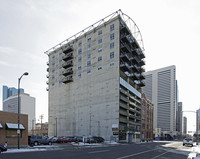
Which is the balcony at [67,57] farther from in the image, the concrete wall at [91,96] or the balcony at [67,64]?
the balcony at [67,64]

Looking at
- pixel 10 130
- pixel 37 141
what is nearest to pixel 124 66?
pixel 37 141

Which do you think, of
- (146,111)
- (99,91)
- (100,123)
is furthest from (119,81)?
(146,111)

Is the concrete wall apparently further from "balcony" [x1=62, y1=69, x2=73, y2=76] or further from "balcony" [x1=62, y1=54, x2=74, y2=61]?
"balcony" [x1=62, y1=69, x2=73, y2=76]

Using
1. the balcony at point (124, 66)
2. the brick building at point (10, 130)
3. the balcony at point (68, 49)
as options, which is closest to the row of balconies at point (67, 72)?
the balcony at point (68, 49)

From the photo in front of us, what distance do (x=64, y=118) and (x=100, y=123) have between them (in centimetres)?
2549

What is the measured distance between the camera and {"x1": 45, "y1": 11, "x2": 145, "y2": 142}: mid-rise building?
73.9 metres

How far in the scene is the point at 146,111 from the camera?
106875mm

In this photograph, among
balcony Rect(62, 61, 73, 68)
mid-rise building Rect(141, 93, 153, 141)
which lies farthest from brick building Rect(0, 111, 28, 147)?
mid-rise building Rect(141, 93, 153, 141)

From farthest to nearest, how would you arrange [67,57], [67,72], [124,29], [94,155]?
[67,57] → [67,72] → [124,29] → [94,155]

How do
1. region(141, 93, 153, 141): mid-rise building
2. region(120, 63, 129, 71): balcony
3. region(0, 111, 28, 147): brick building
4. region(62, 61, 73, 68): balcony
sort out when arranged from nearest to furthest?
region(0, 111, 28, 147): brick building
region(120, 63, 129, 71): balcony
region(62, 61, 73, 68): balcony
region(141, 93, 153, 141): mid-rise building

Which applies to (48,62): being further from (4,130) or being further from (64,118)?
(4,130)

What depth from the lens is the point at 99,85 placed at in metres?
78.9

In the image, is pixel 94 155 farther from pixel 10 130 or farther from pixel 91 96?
pixel 91 96

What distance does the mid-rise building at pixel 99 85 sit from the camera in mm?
73938
